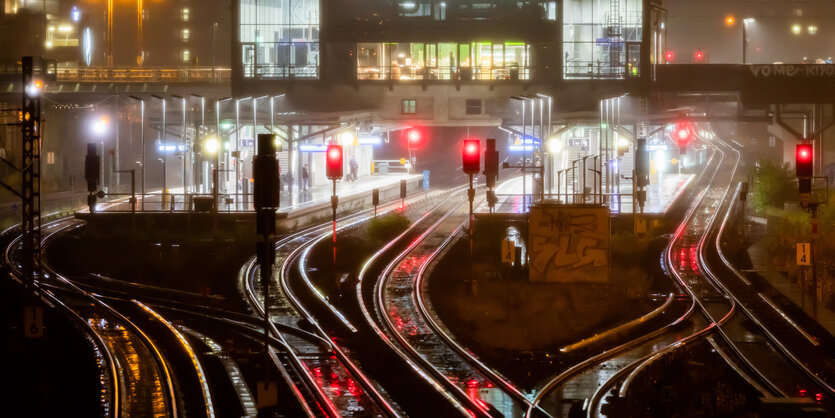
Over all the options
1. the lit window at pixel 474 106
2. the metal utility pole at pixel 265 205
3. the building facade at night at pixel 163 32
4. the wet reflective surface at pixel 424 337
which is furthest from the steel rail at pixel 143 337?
the building facade at night at pixel 163 32

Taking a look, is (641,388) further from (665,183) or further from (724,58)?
(724,58)

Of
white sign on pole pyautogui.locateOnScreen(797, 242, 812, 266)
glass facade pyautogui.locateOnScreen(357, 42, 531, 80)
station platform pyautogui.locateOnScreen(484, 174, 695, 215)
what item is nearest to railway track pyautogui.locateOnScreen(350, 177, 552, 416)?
station platform pyautogui.locateOnScreen(484, 174, 695, 215)

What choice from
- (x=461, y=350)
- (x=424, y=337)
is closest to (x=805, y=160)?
(x=424, y=337)

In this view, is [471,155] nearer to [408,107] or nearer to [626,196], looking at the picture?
[626,196]

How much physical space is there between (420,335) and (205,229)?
64.2 feet

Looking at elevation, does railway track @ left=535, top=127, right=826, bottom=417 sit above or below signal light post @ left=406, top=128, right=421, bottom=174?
below

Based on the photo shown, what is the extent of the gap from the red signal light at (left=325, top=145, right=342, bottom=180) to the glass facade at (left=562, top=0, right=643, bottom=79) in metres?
24.8

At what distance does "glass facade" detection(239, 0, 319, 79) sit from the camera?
172 ft

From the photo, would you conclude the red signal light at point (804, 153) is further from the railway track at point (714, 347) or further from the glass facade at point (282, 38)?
the glass facade at point (282, 38)

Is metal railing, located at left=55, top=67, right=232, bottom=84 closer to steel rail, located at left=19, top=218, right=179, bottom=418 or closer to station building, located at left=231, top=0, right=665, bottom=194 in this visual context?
station building, located at left=231, top=0, right=665, bottom=194

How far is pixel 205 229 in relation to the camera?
38125 millimetres

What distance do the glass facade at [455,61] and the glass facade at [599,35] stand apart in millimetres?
2375

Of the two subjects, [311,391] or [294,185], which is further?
[294,185]

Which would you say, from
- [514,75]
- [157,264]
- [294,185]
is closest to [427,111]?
[514,75]
